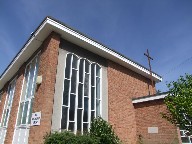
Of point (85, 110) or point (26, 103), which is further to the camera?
point (26, 103)

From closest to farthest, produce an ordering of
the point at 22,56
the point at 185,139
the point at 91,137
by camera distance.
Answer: the point at 91,137, the point at 185,139, the point at 22,56

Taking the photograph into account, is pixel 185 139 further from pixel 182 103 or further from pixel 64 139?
pixel 64 139

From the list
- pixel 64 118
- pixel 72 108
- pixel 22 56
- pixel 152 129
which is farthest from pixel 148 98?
pixel 22 56

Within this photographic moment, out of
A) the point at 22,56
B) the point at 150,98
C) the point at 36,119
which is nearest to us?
the point at 36,119

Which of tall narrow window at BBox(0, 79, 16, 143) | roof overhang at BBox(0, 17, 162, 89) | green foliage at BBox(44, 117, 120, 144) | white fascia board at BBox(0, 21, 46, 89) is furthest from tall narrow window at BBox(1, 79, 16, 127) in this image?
green foliage at BBox(44, 117, 120, 144)

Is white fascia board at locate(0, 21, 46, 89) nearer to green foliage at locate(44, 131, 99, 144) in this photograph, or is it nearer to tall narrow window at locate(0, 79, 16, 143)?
tall narrow window at locate(0, 79, 16, 143)

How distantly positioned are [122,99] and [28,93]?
596cm

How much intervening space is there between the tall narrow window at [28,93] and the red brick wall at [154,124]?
6896 millimetres

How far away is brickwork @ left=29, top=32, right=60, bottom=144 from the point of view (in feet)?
27.9

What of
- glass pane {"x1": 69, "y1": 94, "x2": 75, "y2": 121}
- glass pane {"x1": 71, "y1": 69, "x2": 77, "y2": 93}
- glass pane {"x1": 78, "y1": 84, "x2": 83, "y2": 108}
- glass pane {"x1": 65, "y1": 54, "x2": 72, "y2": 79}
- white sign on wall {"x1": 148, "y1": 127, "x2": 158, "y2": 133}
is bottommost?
white sign on wall {"x1": 148, "y1": 127, "x2": 158, "y2": 133}

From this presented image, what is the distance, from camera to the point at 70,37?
1095 centimetres

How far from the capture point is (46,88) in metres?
9.12

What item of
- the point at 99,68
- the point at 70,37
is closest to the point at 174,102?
the point at 99,68

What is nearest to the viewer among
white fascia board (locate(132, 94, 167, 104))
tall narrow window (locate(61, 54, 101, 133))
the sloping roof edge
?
tall narrow window (locate(61, 54, 101, 133))
